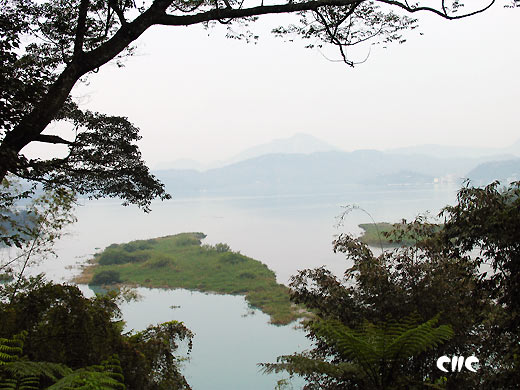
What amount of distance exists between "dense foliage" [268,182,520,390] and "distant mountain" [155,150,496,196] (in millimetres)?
88545

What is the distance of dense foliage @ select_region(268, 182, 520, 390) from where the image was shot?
2.67 meters

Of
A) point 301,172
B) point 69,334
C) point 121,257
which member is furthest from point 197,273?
point 301,172

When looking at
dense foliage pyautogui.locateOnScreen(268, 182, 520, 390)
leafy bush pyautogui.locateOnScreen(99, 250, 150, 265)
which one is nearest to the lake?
leafy bush pyautogui.locateOnScreen(99, 250, 150, 265)

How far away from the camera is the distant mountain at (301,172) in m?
99.5

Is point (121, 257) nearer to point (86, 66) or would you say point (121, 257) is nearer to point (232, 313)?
point (232, 313)

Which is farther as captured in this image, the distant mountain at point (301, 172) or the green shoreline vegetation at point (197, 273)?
the distant mountain at point (301, 172)

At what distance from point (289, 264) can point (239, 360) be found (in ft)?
31.6

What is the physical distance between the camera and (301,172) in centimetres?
11369

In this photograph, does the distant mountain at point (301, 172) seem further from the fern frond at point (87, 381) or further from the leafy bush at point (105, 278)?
the fern frond at point (87, 381)

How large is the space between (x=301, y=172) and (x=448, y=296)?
362ft

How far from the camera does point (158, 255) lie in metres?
20.9

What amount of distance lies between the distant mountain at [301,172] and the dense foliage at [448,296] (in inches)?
3486

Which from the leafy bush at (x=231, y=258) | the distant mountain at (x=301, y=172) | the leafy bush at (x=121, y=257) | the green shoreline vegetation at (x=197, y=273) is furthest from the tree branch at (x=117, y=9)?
the distant mountain at (x=301, y=172)

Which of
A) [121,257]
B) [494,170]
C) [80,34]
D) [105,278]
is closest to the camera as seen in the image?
[80,34]
